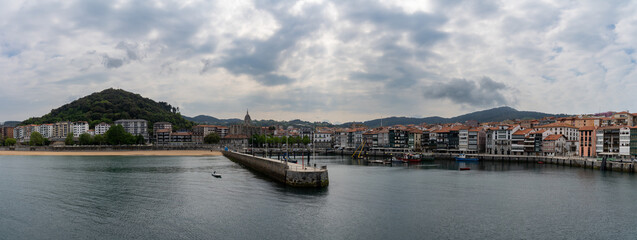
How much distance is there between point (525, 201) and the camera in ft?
107

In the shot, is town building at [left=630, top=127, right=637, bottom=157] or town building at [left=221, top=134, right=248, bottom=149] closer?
town building at [left=630, top=127, right=637, bottom=157]

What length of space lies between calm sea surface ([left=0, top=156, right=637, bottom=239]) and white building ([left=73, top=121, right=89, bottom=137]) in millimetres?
136482

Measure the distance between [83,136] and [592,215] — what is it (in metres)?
145

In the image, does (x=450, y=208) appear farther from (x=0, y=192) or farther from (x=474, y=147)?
(x=474, y=147)

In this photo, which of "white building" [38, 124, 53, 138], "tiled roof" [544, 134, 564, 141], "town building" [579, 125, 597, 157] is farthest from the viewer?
"white building" [38, 124, 53, 138]

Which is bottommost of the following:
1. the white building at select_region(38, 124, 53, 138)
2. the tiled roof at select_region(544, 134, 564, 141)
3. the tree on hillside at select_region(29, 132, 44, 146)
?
the tree on hillside at select_region(29, 132, 44, 146)

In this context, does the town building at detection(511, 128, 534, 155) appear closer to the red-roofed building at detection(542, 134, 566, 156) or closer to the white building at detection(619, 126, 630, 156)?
the red-roofed building at detection(542, 134, 566, 156)

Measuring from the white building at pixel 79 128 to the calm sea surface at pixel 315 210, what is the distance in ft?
448

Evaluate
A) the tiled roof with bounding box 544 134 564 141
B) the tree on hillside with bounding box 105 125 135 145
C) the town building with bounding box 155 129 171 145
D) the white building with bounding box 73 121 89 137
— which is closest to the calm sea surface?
the tiled roof with bounding box 544 134 564 141

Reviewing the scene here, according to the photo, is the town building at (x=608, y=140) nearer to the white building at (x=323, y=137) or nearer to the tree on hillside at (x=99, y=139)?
the white building at (x=323, y=137)

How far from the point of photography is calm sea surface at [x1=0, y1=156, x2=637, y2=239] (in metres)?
22.7

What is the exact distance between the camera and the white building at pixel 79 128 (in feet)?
539

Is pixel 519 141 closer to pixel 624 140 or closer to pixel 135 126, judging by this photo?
pixel 624 140

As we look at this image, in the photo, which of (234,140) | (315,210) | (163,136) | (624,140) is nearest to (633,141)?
(624,140)
